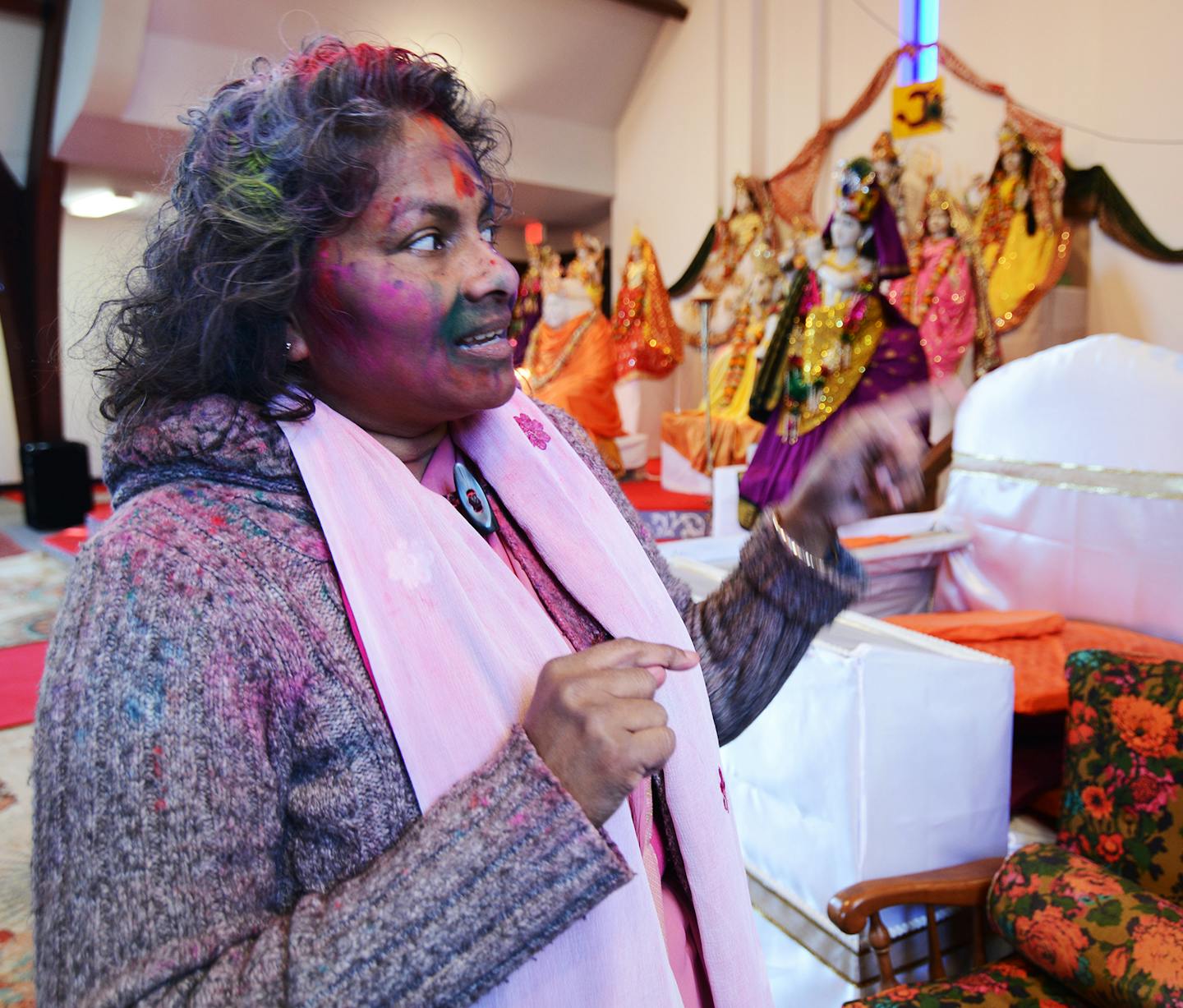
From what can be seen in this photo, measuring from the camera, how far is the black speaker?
25.9 feet

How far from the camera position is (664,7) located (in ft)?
29.3

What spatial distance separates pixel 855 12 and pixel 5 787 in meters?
7.40

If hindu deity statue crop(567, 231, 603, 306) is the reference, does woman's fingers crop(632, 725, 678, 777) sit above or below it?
below

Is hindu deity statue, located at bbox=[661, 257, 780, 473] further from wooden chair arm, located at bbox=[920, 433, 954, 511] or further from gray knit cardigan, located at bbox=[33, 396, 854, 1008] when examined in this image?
gray knit cardigan, located at bbox=[33, 396, 854, 1008]

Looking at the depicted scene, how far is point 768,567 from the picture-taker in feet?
3.19

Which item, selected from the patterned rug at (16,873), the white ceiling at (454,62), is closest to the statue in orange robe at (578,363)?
the white ceiling at (454,62)

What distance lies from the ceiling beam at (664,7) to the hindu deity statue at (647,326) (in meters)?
2.36

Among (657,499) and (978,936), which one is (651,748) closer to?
(978,936)

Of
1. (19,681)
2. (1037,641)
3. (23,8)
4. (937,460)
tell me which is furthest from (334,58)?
(23,8)

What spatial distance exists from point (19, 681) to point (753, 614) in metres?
4.01

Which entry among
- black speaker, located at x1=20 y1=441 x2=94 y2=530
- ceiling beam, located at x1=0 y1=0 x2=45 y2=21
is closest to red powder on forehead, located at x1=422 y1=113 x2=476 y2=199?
black speaker, located at x1=20 y1=441 x2=94 y2=530

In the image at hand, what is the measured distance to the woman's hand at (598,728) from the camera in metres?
0.64

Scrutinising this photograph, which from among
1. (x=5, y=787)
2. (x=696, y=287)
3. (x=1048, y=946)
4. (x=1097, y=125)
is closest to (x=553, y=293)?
(x=696, y=287)

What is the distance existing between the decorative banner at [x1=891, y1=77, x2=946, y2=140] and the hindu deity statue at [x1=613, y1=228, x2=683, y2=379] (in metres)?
2.67
